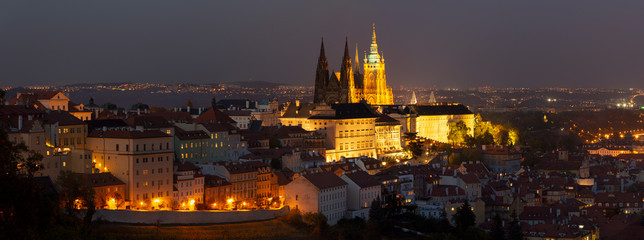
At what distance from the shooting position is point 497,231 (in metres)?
49.0

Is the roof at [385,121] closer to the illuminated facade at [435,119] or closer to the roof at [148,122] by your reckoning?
the illuminated facade at [435,119]

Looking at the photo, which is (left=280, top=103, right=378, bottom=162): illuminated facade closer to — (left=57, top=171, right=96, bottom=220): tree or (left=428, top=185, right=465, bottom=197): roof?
(left=428, top=185, right=465, bottom=197): roof

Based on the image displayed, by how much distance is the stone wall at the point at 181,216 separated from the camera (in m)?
41.1

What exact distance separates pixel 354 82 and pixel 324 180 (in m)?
68.2

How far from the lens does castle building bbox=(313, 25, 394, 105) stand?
104062mm

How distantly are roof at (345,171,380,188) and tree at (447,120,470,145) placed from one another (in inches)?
1645

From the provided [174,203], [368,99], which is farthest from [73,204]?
[368,99]

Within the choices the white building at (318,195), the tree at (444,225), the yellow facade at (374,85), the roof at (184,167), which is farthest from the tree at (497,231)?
the yellow facade at (374,85)

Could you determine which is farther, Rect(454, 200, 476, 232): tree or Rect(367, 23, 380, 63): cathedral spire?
Rect(367, 23, 380, 63): cathedral spire

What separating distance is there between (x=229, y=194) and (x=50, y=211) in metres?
28.4

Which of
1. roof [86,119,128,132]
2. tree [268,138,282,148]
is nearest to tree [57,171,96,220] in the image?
roof [86,119,128,132]

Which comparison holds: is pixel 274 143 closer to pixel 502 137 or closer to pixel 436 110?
pixel 502 137

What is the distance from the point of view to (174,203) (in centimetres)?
4581

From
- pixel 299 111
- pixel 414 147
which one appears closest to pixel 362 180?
pixel 414 147
